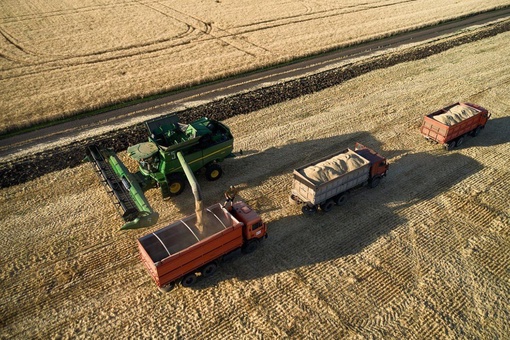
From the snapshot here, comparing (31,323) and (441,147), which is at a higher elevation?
(441,147)

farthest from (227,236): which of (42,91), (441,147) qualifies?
(42,91)

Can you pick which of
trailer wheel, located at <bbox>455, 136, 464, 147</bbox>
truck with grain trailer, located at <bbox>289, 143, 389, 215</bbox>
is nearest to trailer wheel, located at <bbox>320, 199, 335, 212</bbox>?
truck with grain trailer, located at <bbox>289, 143, 389, 215</bbox>

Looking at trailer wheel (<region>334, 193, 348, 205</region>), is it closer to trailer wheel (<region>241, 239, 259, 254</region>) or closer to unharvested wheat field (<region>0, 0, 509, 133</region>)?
trailer wheel (<region>241, 239, 259, 254</region>)

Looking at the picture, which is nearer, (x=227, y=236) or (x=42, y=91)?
(x=227, y=236)

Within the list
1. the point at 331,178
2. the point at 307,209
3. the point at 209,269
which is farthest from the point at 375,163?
the point at 209,269

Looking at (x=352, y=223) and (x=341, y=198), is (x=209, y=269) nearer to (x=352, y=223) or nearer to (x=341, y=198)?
(x=352, y=223)

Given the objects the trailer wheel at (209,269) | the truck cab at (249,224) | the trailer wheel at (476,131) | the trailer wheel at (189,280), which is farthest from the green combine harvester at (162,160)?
the trailer wheel at (476,131)

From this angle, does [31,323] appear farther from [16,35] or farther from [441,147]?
[16,35]
